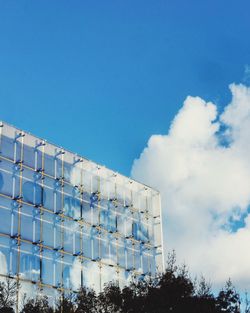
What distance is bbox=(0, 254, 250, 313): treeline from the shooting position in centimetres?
4822

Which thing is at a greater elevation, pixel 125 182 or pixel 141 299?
pixel 125 182

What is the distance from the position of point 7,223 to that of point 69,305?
32.9ft

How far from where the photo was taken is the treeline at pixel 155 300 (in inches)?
1898

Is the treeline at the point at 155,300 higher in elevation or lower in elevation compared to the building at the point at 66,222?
lower

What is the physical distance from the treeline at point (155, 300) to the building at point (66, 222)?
254 inches

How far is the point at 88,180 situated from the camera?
67.9 meters

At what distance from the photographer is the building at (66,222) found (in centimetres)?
5766

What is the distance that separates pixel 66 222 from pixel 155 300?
17121 mm

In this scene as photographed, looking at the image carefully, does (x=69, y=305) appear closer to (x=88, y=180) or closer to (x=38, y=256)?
(x=38, y=256)

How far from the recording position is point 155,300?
4856cm

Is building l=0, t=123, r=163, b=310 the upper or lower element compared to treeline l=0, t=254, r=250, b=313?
upper

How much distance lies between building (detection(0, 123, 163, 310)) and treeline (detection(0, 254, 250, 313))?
21.2 ft

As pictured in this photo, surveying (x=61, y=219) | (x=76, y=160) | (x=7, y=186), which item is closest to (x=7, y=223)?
(x=7, y=186)

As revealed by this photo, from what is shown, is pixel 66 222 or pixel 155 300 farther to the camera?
pixel 66 222
